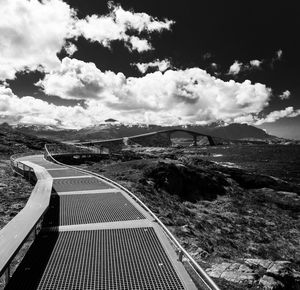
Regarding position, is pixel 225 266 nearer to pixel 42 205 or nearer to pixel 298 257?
pixel 42 205

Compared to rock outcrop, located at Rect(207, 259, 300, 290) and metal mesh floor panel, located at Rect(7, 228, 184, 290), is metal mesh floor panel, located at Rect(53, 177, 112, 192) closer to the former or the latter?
metal mesh floor panel, located at Rect(7, 228, 184, 290)

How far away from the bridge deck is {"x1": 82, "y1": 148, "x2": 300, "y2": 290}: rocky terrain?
1.82 metres

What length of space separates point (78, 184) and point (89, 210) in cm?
602

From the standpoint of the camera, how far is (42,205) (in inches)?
403

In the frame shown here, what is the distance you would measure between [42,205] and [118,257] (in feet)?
14.8

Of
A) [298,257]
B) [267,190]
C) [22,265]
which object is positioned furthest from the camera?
[267,190]

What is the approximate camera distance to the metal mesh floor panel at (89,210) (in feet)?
34.2

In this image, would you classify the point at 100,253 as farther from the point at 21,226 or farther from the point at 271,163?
the point at 271,163

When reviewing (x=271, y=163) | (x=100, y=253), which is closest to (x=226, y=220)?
(x=100, y=253)

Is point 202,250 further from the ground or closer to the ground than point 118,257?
closer to the ground

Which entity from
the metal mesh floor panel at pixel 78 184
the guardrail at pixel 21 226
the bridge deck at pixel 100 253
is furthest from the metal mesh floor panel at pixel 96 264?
the metal mesh floor panel at pixel 78 184

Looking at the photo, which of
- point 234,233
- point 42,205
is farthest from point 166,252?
point 234,233

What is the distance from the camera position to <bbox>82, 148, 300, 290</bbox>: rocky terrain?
28.1 feet

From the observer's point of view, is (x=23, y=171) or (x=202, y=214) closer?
(x=202, y=214)
